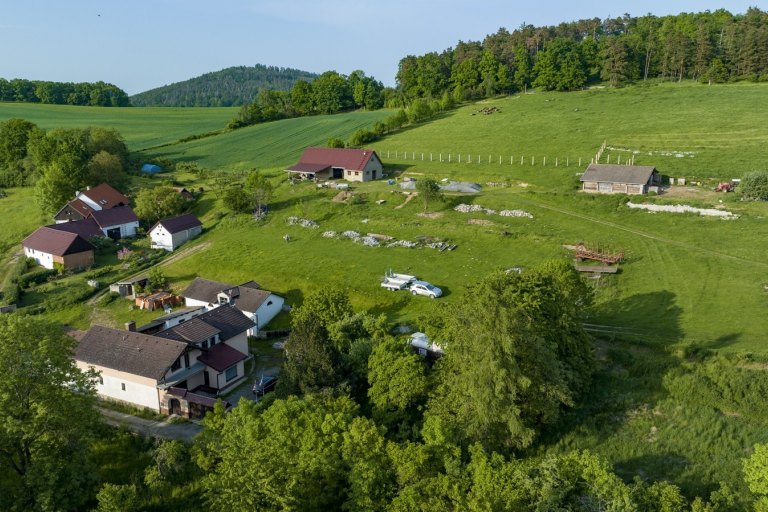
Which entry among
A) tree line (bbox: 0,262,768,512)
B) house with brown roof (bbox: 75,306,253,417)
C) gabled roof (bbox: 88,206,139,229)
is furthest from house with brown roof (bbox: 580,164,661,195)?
gabled roof (bbox: 88,206,139,229)

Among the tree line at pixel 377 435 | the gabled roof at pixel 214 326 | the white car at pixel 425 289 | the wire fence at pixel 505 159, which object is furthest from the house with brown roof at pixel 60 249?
the wire fence at pixel 505 159

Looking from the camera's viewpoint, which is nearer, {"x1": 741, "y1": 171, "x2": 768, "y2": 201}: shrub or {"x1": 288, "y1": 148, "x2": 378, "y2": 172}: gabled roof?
{"x1": 741, "y1": 171, "x2": 768, "y2": 201}: shrub

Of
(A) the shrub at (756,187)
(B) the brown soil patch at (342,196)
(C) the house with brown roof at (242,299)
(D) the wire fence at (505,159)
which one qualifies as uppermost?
(D) the wire fence at (505,159)

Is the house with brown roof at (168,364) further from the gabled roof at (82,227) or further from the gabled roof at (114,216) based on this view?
the gabled roof at (114,216)

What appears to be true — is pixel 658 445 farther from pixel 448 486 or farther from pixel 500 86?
pixel 500 86

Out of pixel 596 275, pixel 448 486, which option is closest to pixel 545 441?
pixel 448 486

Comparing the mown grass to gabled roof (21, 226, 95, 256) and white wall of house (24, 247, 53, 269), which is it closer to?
gabled roof (21, 226, 95, 256)
